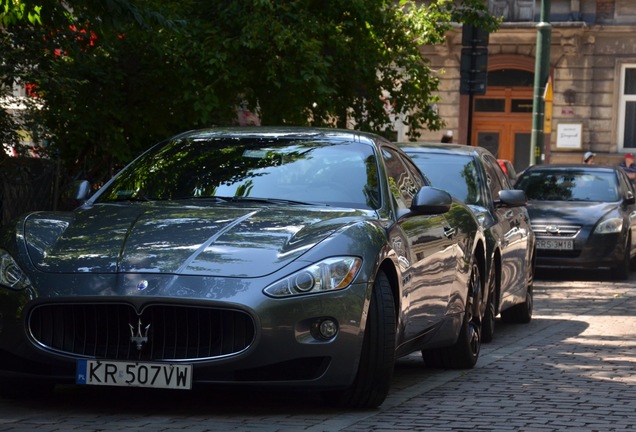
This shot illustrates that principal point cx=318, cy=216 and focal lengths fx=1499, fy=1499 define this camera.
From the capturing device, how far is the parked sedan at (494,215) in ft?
39.0

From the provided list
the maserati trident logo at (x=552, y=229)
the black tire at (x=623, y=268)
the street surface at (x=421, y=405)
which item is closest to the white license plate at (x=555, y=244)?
the maserati trident logo at (x=552, y=229)

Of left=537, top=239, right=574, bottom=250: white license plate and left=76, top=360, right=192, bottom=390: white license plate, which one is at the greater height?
left=76, top=360, right=192, bottom=390: white license plate

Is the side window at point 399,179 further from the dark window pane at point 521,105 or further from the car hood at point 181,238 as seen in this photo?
the dark window pane at point 521,105

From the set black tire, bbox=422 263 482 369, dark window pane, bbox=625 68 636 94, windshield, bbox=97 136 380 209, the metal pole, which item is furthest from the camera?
dark window pane, bbox=625 68 636 94

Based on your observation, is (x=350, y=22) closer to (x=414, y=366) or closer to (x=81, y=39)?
(x=81, y=39)

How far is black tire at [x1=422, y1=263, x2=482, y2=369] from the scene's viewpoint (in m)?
9.75

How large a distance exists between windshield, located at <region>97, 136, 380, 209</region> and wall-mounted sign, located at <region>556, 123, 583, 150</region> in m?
32.4

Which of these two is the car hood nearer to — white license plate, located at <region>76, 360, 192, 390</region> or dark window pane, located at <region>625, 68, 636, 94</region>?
white license plate, located at <region>76, 360, 192, 390</region>

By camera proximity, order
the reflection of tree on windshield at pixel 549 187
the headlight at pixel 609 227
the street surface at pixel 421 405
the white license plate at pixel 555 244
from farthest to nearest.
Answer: the reflection of tree on windshield at pixel 549 187 → the headlight at pixel 609 227 → the white license plate at pixel 555 244 → the street surface at pixel 421 405

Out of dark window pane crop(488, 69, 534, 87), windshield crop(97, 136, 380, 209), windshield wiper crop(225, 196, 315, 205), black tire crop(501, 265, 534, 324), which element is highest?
dark window pane crop(488, 69, 534, 87)

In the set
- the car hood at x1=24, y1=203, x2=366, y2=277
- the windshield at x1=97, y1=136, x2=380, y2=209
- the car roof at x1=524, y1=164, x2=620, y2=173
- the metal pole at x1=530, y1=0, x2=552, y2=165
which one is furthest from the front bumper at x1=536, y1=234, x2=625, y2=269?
the car hood at x1=24, y1=203, x2=366, y2=277

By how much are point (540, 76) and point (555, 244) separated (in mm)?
6531

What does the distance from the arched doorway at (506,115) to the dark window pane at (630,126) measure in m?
2.65

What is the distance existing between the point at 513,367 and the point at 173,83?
25.1ft
